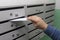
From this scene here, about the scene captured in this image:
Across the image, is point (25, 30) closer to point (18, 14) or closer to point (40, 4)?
point (18, 14)

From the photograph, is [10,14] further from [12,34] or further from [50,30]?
[50,30]

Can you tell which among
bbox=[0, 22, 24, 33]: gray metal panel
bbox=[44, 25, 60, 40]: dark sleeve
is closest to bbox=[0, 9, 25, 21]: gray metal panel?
bbox=[0, 22, 24, 33]: gray metal panel

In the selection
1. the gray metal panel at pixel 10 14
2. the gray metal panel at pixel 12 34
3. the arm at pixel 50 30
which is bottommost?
the gray metal panel at pixel 12 34

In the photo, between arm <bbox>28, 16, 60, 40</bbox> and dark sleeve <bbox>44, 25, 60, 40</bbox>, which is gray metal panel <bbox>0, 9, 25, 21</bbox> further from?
dark sleeve <bbox>44, 25, 60, 40</bbox>

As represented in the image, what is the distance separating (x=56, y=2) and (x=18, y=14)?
1159mm

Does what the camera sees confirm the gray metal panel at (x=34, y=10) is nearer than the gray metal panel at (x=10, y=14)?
No

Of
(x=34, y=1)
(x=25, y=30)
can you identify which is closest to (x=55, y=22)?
(x=34, y=1)

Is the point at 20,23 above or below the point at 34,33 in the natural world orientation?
above

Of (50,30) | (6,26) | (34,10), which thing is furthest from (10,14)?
(34,10)

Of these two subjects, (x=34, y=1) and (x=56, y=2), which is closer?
(x=34, y=1)

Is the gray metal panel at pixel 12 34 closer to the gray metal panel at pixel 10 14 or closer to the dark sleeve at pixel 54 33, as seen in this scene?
the gray metal panel at pixel 10 14

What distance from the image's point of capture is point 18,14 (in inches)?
37.8

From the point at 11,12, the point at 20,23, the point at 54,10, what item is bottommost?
the point at 54,10

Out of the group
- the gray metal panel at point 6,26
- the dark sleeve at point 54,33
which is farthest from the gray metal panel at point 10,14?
the dark sleeve at point 54,33
